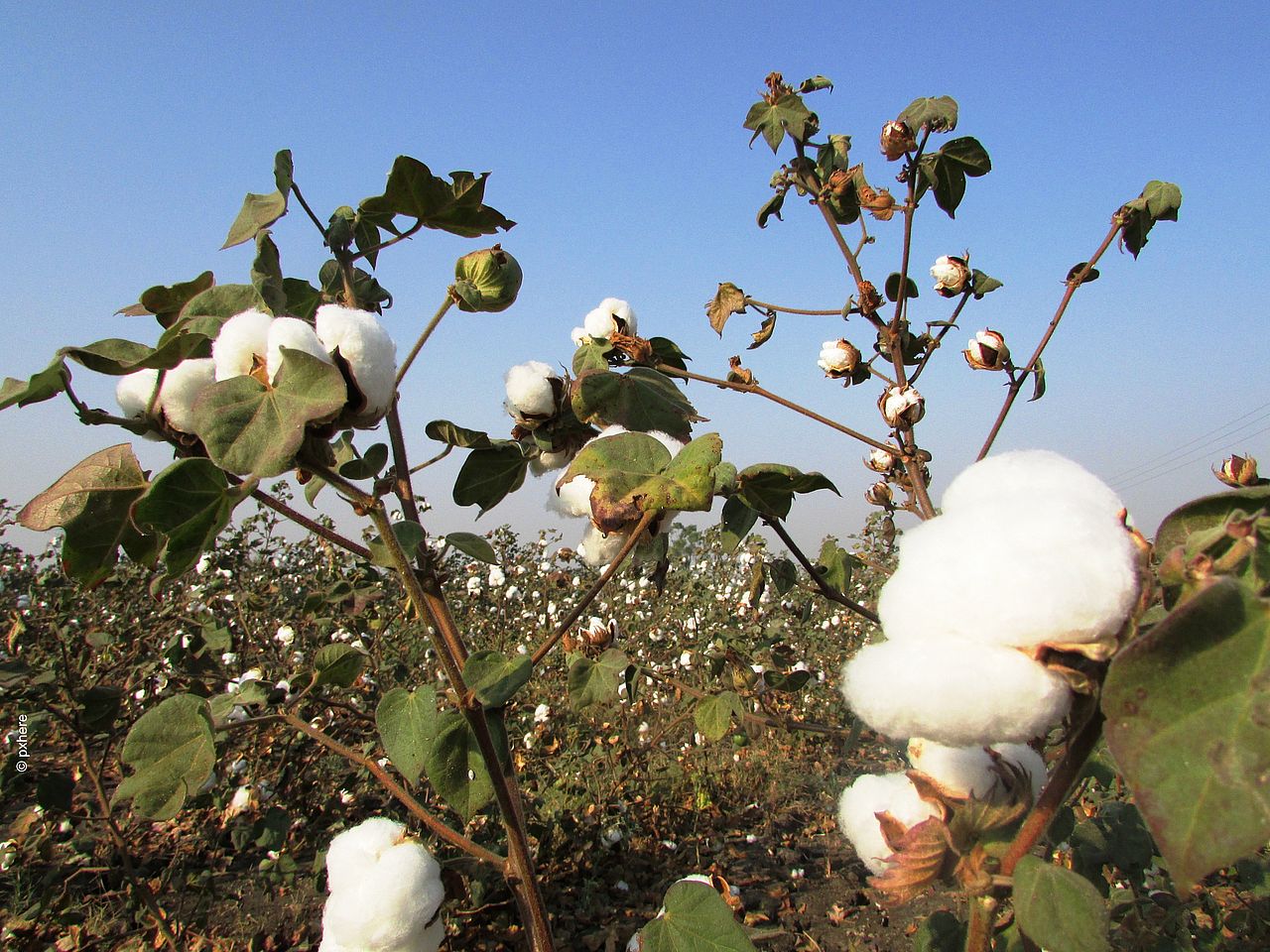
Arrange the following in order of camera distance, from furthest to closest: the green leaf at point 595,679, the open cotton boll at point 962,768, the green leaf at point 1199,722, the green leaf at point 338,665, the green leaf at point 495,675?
the green leaf at point 595,679 → the green leaf at point 338,665 → the green leaf at point 495,675 → the open cotton boll at point 962,768 → the green leaf at point 1199,722

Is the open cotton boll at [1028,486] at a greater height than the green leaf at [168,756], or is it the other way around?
the green leaf at [168,756]

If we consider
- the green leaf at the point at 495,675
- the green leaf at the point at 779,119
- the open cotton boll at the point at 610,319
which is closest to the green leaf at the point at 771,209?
the green leaf at the point at 779,119

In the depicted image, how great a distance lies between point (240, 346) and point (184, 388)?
8 centimetres

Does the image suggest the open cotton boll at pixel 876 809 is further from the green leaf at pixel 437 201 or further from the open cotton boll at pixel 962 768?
the green leaf at pixel 437 201

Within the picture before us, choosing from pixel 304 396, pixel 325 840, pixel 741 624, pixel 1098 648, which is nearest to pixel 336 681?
pixel 304 396

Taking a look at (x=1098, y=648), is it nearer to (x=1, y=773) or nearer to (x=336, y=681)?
(x=336, y=681)

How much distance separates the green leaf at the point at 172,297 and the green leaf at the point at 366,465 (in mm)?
255

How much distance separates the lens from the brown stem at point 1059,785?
482mm

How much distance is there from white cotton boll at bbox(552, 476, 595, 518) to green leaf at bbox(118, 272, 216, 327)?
1.57ft

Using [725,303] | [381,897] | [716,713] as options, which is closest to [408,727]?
[381,897]

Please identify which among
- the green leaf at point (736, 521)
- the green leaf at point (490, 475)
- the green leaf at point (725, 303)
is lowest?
the green leaf at point (736, 521)

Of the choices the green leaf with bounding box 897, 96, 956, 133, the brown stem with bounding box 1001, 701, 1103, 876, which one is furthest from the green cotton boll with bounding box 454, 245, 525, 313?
the green leaf with bounding box 897, 96, 956, 133

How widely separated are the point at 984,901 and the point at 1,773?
8.24 ft

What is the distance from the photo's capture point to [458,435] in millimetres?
1054
